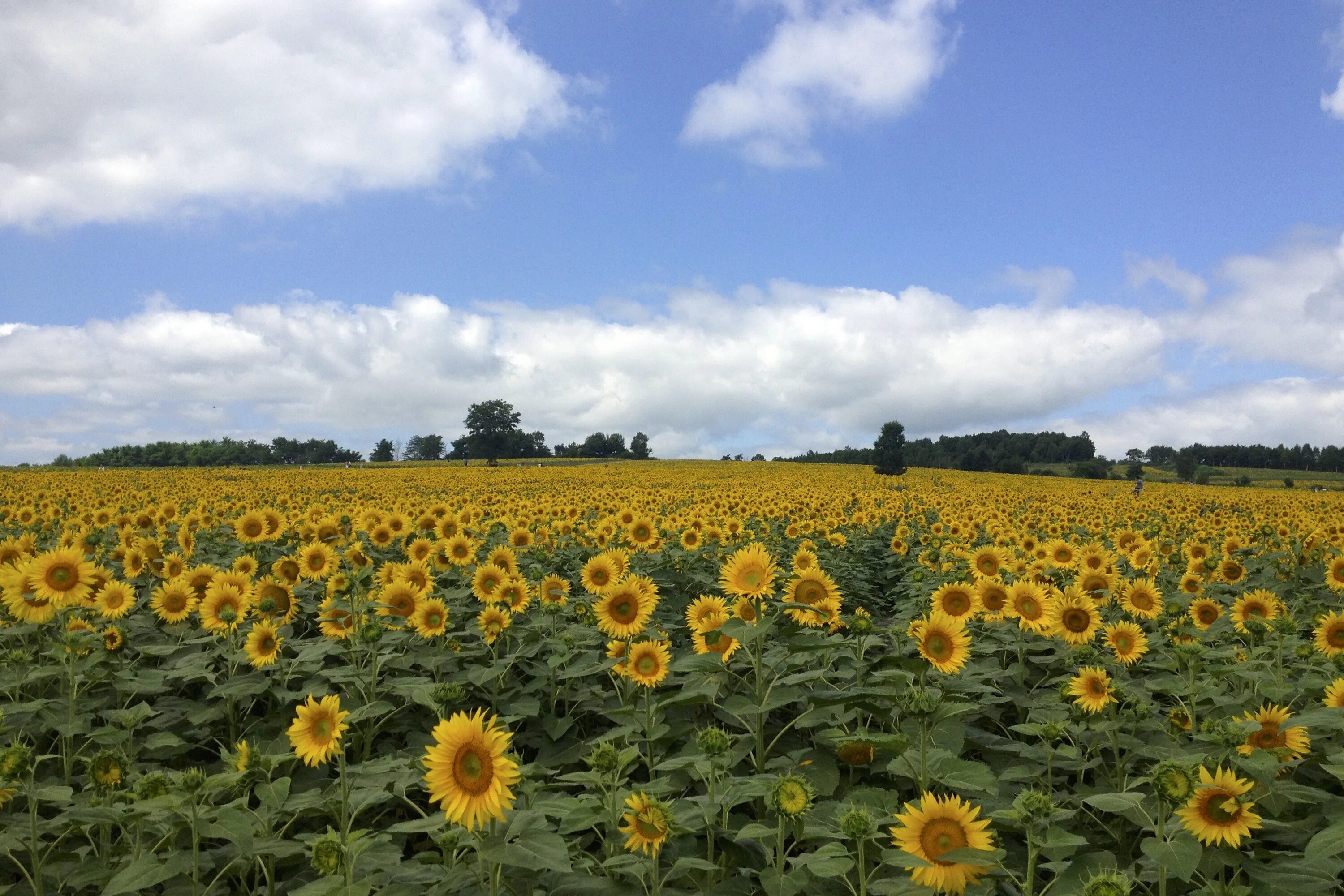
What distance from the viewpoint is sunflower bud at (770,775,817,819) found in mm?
2674

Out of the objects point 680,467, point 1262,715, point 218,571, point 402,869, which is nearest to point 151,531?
point 218,571

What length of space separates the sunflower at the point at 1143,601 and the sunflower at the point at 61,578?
8542 millimetres

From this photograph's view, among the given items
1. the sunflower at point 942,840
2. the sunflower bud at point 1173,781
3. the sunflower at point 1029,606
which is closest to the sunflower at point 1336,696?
the sunflower at point 1029,606

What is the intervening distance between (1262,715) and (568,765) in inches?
162

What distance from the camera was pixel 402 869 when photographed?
315cm

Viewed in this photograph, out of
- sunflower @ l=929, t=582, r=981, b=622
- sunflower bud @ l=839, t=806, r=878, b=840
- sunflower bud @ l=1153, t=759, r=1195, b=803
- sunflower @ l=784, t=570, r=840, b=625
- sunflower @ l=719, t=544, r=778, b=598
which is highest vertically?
sunflower @ l=719, t=544, r=778, b=598

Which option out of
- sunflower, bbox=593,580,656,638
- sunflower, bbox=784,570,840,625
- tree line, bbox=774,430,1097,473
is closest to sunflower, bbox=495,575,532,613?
sunflower, bbox=593,580,656,638

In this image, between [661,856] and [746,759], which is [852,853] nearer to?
[661,856]

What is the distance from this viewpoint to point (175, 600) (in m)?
6.20

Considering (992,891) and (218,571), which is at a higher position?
(218,571)

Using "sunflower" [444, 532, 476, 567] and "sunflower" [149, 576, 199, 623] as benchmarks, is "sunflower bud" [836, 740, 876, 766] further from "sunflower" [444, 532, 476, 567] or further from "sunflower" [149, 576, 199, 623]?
"sunflower" [149, 576, 199, 623]

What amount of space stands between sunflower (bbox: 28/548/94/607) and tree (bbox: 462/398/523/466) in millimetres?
85637

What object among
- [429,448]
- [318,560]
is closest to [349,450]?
[429,448]

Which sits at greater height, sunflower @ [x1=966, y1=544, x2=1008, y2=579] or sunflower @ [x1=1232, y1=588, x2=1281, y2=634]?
sunflower @ [x1=966, y1=544, x2=1008, y2=579]
